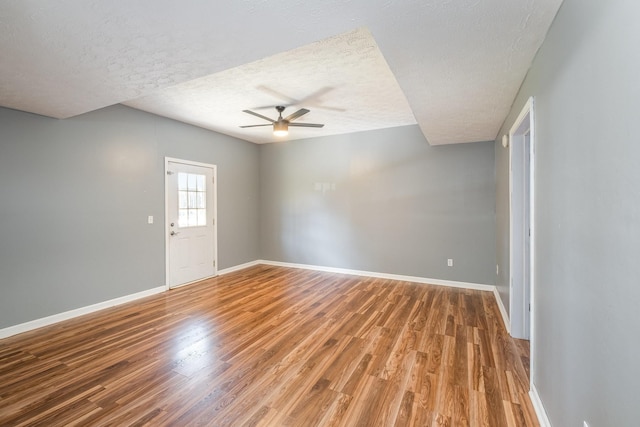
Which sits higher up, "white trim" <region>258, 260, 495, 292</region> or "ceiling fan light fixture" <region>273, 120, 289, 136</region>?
"ceiling fan light fixture" <region>273, 120, 289, 136</region>

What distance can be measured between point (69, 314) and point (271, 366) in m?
2.81

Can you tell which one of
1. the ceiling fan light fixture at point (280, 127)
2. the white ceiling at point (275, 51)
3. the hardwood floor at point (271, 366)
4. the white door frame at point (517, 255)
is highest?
the ceiling fan light fixture at point (280, 127)

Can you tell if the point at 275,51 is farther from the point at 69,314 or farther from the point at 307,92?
the point at 69,314

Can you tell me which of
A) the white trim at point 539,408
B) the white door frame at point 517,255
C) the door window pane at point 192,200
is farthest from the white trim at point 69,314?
the white door frame at point 517,255

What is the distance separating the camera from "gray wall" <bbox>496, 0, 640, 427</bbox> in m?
0.87

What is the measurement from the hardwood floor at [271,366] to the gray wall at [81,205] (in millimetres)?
440

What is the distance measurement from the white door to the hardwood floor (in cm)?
93

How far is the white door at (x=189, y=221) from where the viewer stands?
14.8ft

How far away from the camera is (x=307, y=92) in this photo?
342 cm

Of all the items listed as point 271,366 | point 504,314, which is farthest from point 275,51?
point 504,314

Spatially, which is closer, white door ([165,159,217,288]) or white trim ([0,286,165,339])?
white trim ([0,286,165,339])

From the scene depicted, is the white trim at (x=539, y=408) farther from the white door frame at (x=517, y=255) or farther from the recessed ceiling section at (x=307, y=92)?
the recessed ceiling section at (x=307, y=92)

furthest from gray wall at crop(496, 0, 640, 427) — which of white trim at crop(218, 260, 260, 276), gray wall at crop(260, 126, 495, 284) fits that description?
white trim at crop(218, 260, 260, 276)

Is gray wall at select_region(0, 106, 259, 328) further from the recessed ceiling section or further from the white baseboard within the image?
the white baseboard
